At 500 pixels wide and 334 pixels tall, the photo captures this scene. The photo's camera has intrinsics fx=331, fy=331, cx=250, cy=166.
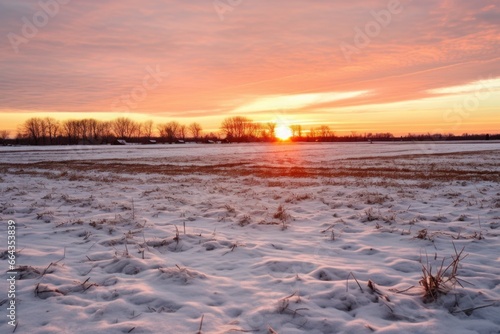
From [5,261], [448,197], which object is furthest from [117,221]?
[448,197]

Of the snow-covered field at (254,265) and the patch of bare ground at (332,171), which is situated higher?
the patch of bare ground at (332,171)

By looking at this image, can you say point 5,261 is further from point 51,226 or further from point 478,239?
point 478,239

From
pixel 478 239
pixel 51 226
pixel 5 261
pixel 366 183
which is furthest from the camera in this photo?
pixel 366 183

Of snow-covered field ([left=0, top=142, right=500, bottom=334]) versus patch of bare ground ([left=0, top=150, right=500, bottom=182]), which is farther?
patch of bare ground ([left=0, top=150, right=500, bottom=182])

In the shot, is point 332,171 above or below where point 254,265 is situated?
above

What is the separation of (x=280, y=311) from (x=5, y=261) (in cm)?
474

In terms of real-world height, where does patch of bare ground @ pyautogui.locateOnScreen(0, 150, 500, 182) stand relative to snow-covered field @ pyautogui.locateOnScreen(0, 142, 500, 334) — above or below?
above

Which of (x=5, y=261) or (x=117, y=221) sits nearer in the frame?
(x=5, y=261)

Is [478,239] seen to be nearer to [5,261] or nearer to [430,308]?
[430,308]

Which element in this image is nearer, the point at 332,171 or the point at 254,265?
the point at 254,265

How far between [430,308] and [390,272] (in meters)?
1.11

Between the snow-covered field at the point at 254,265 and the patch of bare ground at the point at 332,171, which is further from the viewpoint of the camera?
the patch of bare ground at the point at 332,171

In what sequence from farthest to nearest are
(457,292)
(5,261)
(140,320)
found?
(5,261) < (457,292) < (140,320)

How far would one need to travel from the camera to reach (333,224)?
797 centimetres
